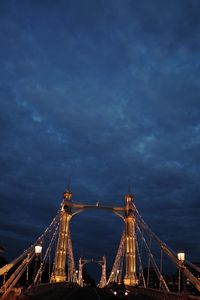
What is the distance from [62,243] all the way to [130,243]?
9.57 m

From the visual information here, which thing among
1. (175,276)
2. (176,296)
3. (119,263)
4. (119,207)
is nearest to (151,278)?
(175,276)

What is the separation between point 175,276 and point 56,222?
44.8 meters

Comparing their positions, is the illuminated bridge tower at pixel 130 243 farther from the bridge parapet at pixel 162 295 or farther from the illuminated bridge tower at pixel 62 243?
the bridge parapet at pixel 162 295

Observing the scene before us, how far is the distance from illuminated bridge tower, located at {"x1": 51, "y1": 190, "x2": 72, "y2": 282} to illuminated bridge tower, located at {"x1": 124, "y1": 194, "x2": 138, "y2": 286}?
27.7 feet

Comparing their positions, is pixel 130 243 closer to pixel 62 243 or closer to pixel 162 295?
pixel 62 243

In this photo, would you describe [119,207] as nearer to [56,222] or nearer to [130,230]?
[130,230]

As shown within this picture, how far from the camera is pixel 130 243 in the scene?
59.8 meters

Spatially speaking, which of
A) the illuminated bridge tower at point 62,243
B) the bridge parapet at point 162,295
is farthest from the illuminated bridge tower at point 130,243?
the bridge parapet at point 162,295

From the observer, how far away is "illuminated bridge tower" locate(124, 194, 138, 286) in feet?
185

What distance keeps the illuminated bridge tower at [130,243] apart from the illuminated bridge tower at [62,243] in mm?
8455

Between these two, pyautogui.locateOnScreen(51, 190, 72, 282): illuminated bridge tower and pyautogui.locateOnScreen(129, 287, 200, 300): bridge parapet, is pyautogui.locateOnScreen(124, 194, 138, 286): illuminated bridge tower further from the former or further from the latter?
pyautogui.locateOnScreen(129, 287, 200, 300): bridge parapet

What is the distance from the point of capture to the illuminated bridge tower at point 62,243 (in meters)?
58.5

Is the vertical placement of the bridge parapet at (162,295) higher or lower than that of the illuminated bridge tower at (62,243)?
lower

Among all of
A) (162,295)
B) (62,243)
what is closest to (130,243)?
(62,243)
